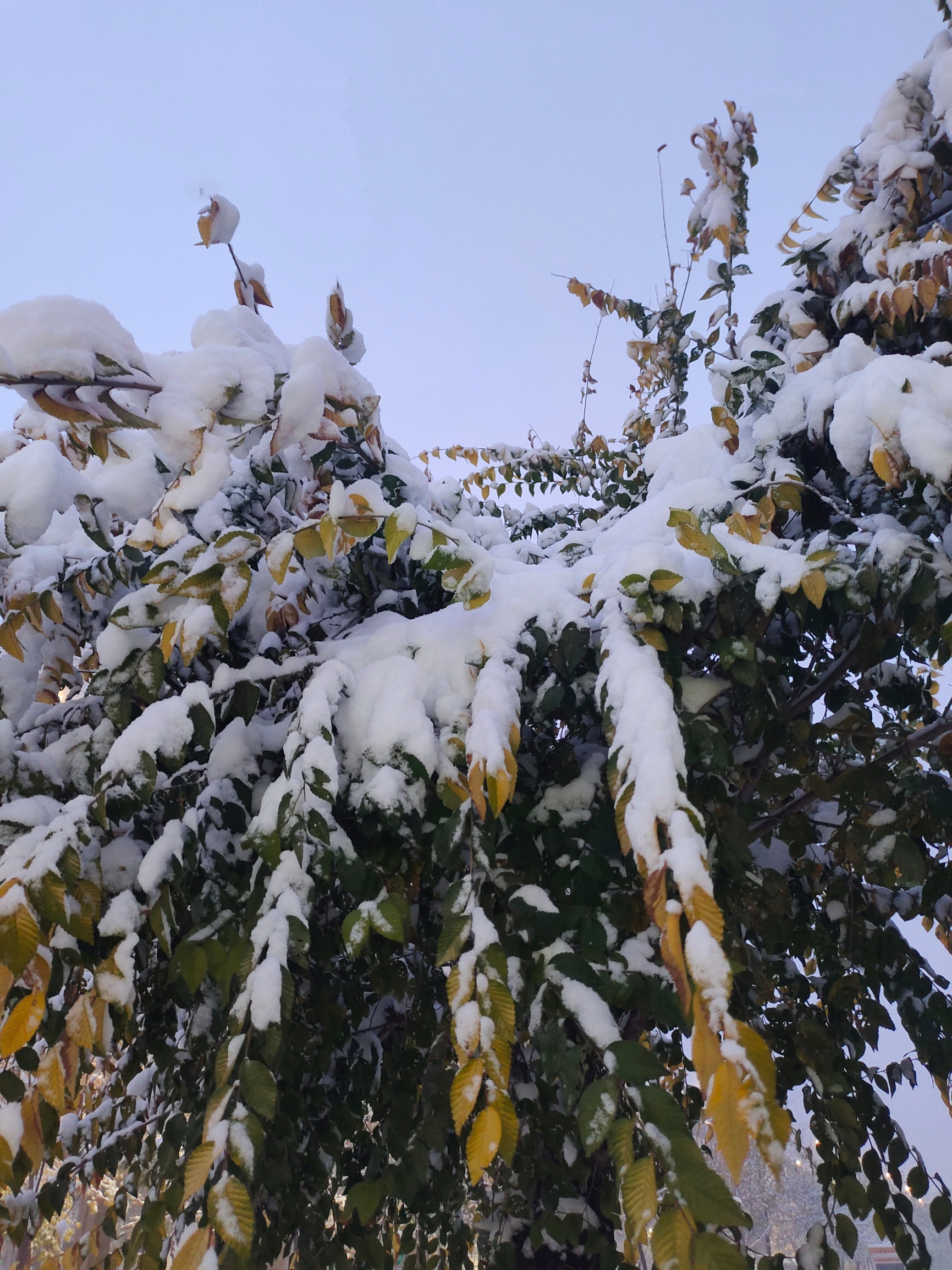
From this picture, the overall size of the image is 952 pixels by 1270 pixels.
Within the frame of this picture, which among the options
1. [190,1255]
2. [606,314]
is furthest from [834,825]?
[606,314]

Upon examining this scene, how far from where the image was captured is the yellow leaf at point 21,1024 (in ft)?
2.07

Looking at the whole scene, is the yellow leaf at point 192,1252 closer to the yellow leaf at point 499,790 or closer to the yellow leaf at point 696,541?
the yellow leaf at point 499,790

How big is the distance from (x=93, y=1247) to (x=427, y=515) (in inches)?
59.9

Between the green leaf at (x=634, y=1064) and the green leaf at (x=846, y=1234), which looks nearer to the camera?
the green leaf at (x=634, y=1064)

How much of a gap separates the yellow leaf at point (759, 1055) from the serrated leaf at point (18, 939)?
57 centimetres

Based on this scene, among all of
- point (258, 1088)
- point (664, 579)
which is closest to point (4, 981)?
point (258, 1088)

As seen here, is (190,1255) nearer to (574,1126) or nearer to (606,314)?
(574,1126)

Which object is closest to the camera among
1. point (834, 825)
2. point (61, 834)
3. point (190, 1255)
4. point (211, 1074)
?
point (190, 1255)

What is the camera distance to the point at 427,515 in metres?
0.93

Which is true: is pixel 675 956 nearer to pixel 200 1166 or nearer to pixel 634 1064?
pixel 634 1064

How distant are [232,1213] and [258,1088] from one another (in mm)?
80

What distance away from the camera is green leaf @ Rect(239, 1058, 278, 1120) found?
579mm

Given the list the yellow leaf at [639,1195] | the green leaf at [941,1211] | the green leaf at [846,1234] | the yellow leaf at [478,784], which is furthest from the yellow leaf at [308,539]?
the green leaf at [941,1211]

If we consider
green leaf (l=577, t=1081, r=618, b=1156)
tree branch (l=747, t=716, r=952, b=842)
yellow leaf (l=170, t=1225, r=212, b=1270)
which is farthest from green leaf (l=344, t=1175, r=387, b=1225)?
tree branch (l=747, t=716, r=952, b=842)
